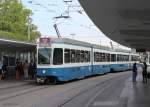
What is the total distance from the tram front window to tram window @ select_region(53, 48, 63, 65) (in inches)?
17.3

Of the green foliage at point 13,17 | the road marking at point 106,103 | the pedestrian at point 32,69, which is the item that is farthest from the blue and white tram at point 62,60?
the green foliage at point 13,17

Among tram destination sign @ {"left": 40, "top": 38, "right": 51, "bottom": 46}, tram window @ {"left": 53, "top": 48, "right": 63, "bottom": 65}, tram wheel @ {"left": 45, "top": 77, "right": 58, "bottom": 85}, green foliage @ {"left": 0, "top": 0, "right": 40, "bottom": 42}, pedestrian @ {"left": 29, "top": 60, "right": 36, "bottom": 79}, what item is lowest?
tram wheel @ {"left": 45, "top": 77, "right": 58, "bottom": 85}

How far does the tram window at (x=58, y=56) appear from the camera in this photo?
36.3 m

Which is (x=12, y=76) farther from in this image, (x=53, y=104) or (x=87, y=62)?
(x=53, y=104)

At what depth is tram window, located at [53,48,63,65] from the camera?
3631cm

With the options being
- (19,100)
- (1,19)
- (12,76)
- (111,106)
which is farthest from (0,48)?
(1,19)

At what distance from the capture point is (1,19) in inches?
3627

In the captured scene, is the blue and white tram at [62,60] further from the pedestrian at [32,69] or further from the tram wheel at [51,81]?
the pedestrian at [32,69]

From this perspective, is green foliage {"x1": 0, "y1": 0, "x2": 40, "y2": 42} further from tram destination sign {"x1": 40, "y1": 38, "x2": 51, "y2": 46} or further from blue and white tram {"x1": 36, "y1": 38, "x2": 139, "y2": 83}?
tram destination sign {"x1": 40, "y1": 38, "x2": 51, "y2": 46}

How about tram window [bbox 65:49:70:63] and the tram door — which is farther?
the tram door

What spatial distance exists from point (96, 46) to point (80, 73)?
849 centimetres

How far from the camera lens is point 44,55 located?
3647cm

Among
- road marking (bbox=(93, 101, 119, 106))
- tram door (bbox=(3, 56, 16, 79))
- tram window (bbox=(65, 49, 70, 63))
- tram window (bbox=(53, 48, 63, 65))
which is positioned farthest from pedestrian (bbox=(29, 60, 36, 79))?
road marking (bbox=(93, 101, 119, 106))

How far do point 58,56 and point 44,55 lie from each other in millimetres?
1019
